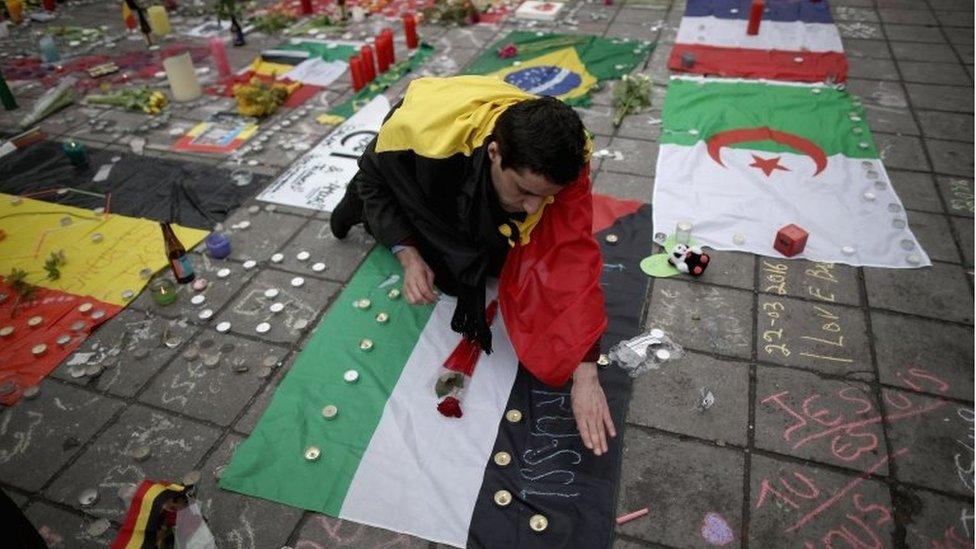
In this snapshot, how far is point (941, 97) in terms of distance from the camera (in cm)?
601

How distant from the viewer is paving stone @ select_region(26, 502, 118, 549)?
2652 millimetres

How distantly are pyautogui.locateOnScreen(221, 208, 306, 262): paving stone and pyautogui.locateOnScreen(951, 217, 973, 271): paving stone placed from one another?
4795mm

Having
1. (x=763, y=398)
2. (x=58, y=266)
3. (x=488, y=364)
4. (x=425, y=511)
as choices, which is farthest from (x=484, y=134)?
(x=58, y=266)

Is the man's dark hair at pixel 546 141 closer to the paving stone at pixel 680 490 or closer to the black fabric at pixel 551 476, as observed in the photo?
the black fabric at pixel 551 476

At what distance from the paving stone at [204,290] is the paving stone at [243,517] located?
4.40 ft

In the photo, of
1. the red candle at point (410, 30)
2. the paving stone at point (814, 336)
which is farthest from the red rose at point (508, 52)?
the paving stone at point (814, 336)

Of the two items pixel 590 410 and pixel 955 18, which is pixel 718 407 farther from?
pixel 955 18

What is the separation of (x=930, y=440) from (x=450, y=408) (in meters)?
2.40

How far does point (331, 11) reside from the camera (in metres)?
8.73

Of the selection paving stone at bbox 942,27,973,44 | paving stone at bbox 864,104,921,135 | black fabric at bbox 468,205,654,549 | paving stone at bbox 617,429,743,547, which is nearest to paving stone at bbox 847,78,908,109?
paving stone at bbox 864,104,921,135

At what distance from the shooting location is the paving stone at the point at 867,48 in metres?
6.89

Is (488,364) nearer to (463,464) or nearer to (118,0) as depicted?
(463,464)

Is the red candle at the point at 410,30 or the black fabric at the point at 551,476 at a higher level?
the red candle at the point at 410,30

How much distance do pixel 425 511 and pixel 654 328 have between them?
1749mm
